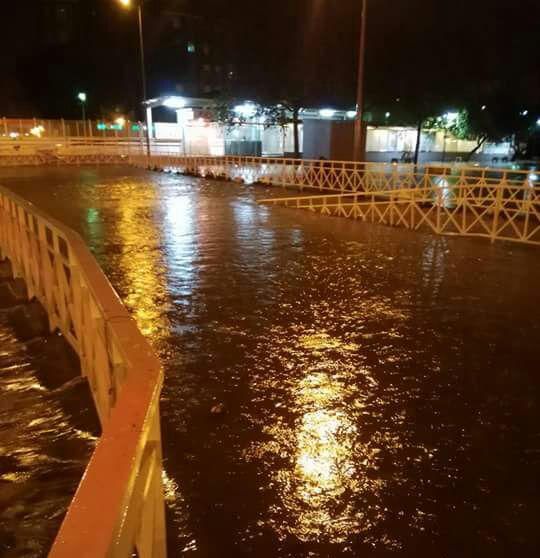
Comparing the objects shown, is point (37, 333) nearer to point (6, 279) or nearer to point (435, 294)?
point (6, 279)

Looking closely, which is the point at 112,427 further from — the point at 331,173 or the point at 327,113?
the point at 327,113

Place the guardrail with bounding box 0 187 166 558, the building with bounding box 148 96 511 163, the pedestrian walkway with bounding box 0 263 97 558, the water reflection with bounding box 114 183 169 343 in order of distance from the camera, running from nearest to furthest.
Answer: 1. the guardrail with bounding box 0 187 166 558
2. the pedestrian walkway with bounding box 0 263 97 558
3. the water reflection with bounding box 114 183 169 343
4. the building with bounding box 148 96 511 163

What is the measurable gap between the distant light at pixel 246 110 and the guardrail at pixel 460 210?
16.9 meters

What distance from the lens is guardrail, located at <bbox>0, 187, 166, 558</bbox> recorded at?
52.9 inches

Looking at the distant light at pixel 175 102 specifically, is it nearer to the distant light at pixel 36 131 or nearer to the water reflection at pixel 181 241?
the distant light at pixel 36 131

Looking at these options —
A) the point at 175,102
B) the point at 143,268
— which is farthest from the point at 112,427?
the point at 175,102

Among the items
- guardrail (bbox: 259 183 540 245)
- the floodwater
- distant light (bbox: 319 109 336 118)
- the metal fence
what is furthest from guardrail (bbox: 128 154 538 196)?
distant light (bbox: 319 109 336 118)

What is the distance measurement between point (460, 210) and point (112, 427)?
560 inches

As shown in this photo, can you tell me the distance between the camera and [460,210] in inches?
577

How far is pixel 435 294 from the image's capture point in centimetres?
705

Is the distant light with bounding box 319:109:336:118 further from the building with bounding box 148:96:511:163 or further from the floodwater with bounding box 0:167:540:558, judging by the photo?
the floodwater with bounding box 0:167:540:558

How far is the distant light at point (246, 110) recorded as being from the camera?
33.0m

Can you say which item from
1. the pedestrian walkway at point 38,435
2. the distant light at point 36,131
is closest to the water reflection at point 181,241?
the pedestrian walkway at point 38,435

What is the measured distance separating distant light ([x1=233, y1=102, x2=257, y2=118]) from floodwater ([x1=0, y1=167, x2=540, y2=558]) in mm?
25520
